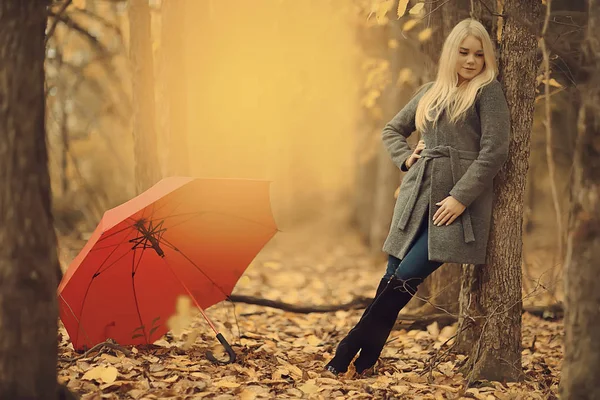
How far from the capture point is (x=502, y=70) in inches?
149

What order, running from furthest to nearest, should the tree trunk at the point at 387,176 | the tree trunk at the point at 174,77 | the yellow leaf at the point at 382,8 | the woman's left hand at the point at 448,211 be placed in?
the tree trunk at the point at 387,176
the tree trunk at the point at 174,77
the yellow leaf at the point at 382,8
the woman's left hand at the point at 448,211

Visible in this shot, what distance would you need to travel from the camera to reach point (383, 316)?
3.91m

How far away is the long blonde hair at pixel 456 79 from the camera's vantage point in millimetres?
3662

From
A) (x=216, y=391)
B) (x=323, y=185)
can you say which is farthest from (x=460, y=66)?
(x=323, y=185)

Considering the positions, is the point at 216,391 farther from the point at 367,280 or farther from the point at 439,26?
the point at 367,280

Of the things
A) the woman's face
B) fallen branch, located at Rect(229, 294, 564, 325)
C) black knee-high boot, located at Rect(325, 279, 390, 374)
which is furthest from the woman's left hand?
fallen branch, located at Rect(229, 294, 564, 325)

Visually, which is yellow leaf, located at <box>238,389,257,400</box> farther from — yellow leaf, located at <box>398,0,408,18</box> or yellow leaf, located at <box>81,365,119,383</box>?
yellow leaf, located at <box>398,0,408,18</box>

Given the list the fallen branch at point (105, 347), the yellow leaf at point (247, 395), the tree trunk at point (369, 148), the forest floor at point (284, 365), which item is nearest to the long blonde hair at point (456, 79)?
the forest floor at point (284, 365)

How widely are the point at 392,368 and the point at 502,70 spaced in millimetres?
1936

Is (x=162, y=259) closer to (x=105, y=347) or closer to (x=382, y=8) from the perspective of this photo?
(x=105, y=347)

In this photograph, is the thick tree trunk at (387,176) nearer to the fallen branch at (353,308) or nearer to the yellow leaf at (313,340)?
the fallen branch at (353,308)

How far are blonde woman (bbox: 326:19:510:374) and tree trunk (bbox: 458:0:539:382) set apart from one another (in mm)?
111

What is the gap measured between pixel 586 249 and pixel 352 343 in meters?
1.60

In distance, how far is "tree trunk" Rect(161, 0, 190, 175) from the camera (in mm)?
7199
